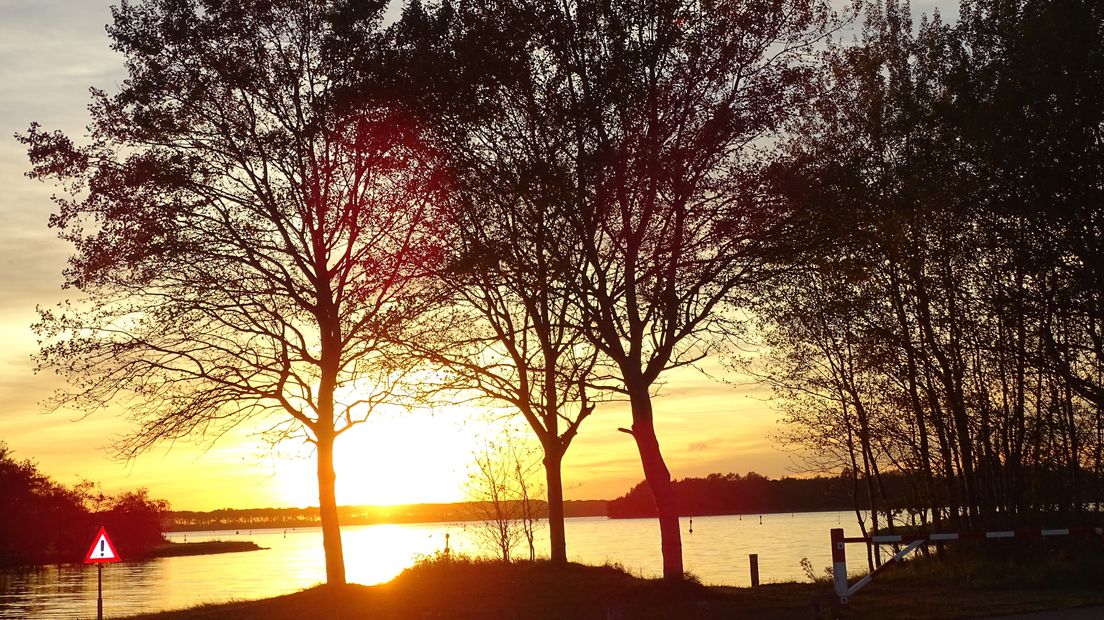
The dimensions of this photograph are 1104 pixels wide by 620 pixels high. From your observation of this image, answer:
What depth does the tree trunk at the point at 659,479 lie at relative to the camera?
22.5 metres

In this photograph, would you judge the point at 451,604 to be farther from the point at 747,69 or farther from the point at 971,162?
the point at 971,162

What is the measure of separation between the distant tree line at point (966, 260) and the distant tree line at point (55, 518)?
7900cm

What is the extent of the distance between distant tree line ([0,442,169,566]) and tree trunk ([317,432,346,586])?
7046 centimetres

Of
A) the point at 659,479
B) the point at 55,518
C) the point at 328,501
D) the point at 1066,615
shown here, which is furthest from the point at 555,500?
the point at 55,518

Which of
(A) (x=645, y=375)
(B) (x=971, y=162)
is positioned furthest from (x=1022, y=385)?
(A) (x=645, y=375)

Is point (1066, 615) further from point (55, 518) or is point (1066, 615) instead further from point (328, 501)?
point (55, 518)

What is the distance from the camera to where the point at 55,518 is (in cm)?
12075

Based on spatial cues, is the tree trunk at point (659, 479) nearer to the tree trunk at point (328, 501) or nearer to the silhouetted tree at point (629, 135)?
the silhouetted tree at point (629, 135)

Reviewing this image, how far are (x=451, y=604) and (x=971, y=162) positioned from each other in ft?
56.9

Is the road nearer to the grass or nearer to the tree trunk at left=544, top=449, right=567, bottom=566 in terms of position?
the grass

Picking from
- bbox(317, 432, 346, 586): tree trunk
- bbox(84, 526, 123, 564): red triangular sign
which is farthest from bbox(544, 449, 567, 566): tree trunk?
bbox(84, 526, 123, 564): red triangular sign

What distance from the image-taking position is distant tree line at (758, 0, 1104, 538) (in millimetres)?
23828

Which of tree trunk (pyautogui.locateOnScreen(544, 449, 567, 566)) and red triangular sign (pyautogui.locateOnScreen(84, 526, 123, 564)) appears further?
tree trunk (pyautogui.locateOnScreen(544, 449, 567, 566))

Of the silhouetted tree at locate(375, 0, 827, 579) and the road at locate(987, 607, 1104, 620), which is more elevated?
the silhouetted tree at locate(375, 0, 827, 579)
